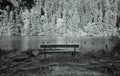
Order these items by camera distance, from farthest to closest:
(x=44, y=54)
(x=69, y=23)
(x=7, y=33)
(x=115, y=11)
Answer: (x=115, y=11) → (x=69, y=23) → (x=7, y=33) → (x=44, y=54)

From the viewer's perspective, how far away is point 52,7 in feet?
316

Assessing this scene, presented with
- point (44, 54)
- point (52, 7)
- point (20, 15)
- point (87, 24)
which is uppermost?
point (52, 7)

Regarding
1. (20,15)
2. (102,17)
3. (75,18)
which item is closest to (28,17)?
(20,15)

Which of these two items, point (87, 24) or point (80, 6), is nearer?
point (87, 24)

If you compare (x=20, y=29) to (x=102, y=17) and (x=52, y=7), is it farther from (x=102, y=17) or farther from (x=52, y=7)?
(x=102, y=17)

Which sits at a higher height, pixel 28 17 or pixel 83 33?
pixel 28 17

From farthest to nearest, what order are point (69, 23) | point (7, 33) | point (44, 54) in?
point (69, 23) → point (7, 33) → point (44, 54)

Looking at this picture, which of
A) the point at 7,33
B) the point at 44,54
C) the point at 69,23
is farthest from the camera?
the point at 69,23

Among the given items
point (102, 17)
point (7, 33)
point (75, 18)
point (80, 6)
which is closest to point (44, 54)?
point (7, 33)

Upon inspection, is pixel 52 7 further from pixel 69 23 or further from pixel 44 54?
pixel 44 54

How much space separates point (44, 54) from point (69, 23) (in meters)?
72.6

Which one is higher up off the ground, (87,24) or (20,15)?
(20,15)

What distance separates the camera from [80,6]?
98.6 m

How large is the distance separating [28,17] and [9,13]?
11.6 metres
